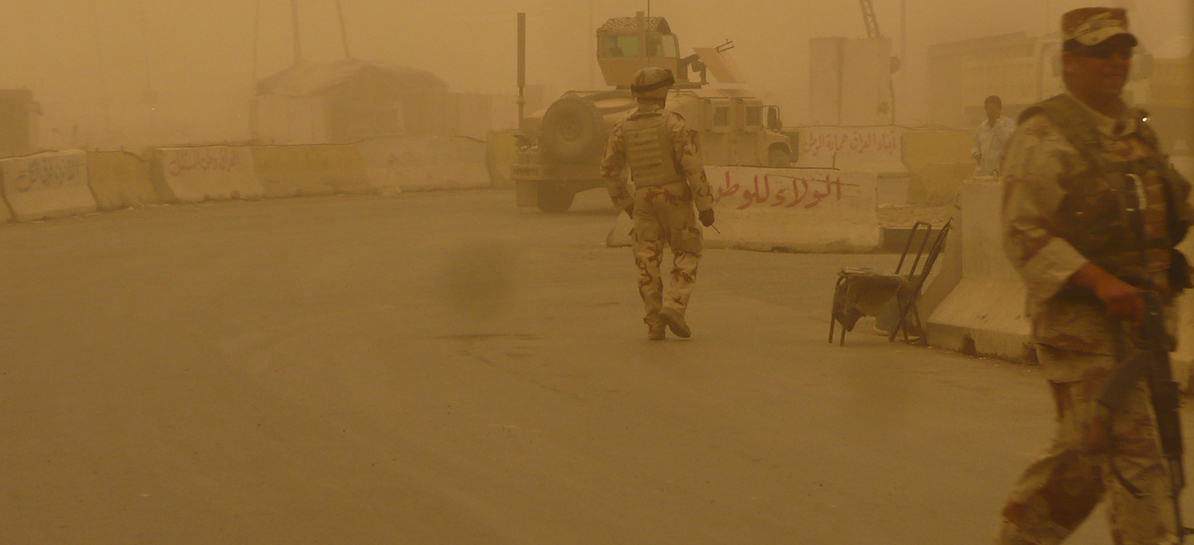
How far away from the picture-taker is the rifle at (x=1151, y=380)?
3.62 metres

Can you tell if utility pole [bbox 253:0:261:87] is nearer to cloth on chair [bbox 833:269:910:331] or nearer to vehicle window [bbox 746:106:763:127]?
vehicle window [bbox 746:106:763:127]

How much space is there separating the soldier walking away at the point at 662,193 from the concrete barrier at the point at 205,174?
15.9 metres

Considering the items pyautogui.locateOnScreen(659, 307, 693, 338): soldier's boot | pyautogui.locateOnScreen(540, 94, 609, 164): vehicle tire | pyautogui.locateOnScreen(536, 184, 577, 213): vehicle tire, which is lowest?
pyautogui.locateOnScreen(536, 184, 577, 213): vehicle tire

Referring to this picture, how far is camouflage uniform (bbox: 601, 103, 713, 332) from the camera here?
30.0 ft

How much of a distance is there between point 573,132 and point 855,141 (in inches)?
489

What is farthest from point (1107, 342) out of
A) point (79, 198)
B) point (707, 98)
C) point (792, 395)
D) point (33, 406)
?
point (79, 198)

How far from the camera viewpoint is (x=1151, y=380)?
3.70 metres

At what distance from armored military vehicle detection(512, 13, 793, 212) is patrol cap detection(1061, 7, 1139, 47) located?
1665 centimetres

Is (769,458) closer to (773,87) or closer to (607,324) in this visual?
(607,324)

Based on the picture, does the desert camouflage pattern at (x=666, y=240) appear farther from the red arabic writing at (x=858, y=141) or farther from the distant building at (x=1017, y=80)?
the red arabic writing at (x=858, y=141)

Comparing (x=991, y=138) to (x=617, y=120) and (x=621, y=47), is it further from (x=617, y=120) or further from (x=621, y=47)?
(x=621, y=47)

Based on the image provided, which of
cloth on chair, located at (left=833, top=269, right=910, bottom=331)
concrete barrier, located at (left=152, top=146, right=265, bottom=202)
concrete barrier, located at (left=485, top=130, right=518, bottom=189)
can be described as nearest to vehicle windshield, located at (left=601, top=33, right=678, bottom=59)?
concrete barrier, located at (left=485, top=130, right=518, bottom=189)

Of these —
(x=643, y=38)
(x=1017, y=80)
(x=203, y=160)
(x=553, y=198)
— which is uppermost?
(x=643, y=38)

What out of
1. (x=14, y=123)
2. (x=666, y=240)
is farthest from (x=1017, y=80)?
(x=666, y=240)
